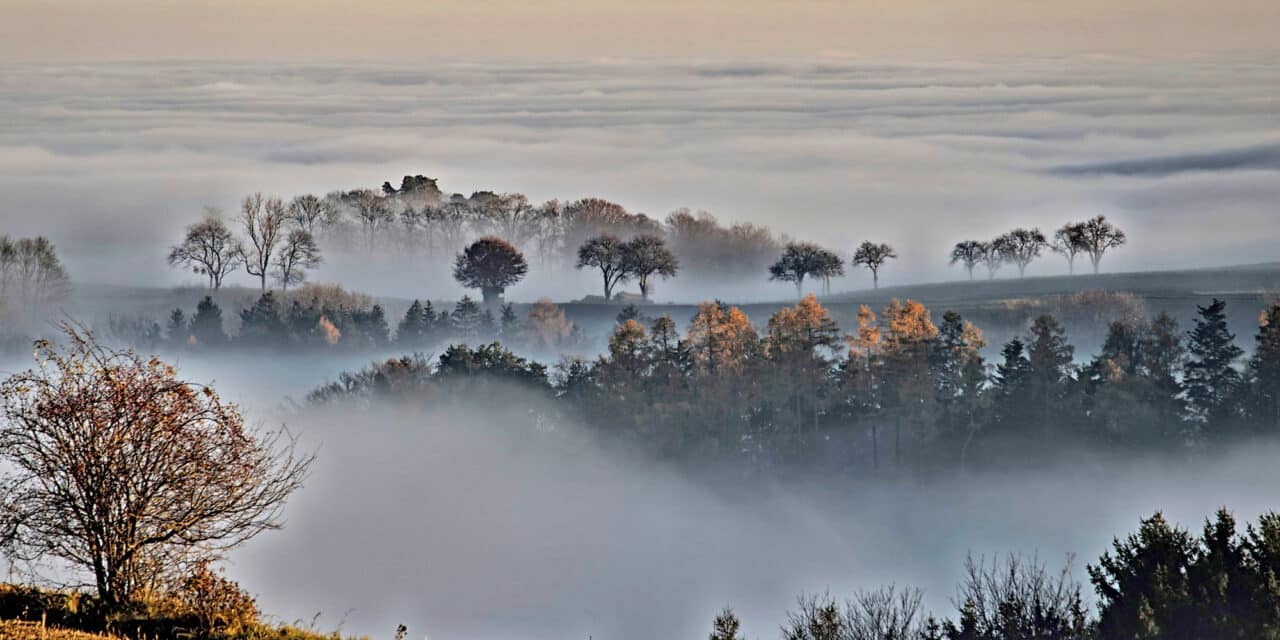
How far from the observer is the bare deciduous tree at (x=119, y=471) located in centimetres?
3097

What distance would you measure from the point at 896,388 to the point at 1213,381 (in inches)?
918

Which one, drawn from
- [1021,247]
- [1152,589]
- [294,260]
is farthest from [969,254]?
[1152,589]

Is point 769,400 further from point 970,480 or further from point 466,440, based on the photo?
point 466,440

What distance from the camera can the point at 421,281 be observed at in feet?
568

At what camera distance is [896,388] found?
11050 cm

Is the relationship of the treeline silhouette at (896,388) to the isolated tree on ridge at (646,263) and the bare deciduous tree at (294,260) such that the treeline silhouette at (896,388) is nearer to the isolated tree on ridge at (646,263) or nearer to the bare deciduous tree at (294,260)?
the isolated tree on ridge at (646,263)

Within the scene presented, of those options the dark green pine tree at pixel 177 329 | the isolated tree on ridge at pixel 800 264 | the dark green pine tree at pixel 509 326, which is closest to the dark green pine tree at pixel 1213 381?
the isolated tree on ridge at pixel 800 264

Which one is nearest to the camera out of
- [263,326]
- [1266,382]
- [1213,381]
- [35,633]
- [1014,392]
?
[35,633]

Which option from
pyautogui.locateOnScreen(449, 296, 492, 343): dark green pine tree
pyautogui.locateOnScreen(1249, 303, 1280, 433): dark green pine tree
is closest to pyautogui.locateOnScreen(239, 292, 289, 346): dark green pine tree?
pyautogui.locateOnScreen(449, 296, 492, 343): dark green pine tree

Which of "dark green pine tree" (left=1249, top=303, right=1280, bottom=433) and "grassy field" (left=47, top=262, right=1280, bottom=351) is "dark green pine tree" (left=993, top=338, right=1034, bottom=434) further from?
"grassy field" (left=47, top=262, right=1280, bottom=351)

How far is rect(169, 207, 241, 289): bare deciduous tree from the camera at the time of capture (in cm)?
16612

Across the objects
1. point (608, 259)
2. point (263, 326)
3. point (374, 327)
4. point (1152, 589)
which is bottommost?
point (1152, 589)

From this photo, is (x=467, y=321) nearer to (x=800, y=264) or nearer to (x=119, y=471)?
(x=800, y=264)

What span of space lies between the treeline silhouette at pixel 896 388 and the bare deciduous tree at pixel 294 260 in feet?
141
